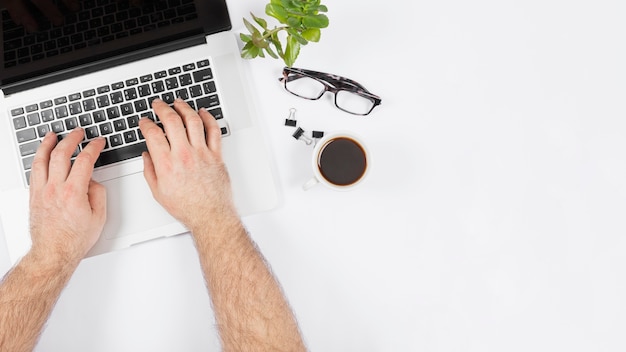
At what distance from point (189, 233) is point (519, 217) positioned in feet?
2.08

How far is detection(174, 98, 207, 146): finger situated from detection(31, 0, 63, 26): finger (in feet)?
0.77

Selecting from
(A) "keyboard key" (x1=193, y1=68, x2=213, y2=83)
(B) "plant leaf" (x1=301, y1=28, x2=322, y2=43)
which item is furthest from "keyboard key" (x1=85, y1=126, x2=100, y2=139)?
(B) "plant leaf" (x1=301, y1=28, x2=322, y2=43)

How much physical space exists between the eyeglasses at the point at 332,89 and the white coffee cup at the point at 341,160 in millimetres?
95

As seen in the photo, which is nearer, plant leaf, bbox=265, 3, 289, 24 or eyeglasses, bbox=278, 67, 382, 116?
plant leaf, bbox=265, 3, 289, 24

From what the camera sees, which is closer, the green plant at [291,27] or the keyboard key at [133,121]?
the green plant at [291,27]

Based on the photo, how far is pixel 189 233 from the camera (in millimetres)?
1002

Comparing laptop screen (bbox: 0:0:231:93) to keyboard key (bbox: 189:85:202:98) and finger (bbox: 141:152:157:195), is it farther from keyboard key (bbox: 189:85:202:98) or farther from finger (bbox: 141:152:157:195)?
finger (bbox: 141:152:157:195)

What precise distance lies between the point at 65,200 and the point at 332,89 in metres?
0.53

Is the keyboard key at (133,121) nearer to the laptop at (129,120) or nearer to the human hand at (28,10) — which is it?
the laptop at (129,120)

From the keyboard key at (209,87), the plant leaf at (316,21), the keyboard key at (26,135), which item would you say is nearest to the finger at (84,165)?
the keyboard key at (26,135)

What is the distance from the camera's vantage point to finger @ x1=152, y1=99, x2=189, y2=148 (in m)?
0.95

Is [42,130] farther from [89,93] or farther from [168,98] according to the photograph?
[168,98]

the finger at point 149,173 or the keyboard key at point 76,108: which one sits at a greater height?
the keyboard key at point 76,108

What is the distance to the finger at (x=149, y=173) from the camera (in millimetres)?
966
